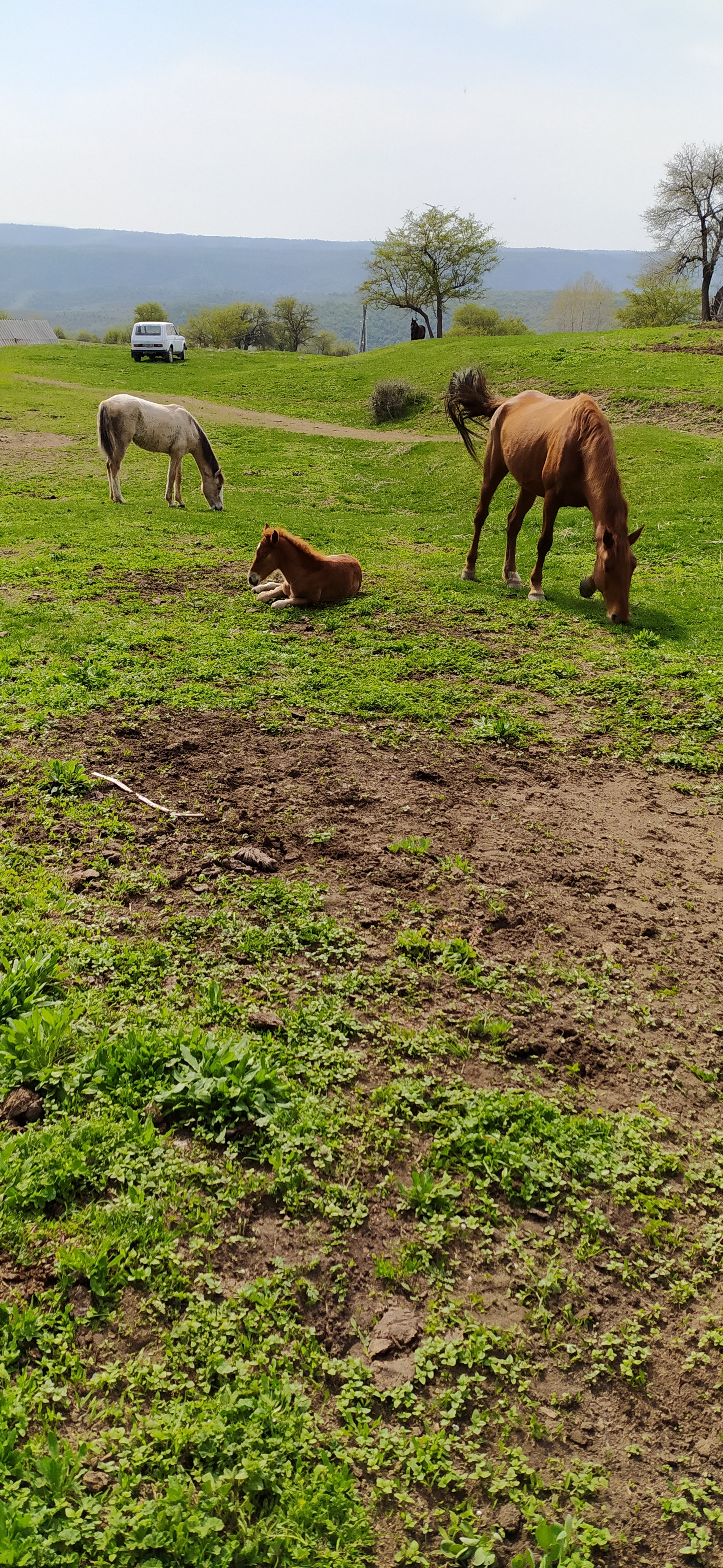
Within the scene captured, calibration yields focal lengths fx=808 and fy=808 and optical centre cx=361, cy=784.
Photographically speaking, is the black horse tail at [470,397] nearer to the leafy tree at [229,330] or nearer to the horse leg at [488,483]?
the horse leg at [488,483]

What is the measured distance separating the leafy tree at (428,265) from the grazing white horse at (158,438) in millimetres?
48776

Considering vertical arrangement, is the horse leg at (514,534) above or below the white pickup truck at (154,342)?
below

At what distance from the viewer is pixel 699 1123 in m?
3.24

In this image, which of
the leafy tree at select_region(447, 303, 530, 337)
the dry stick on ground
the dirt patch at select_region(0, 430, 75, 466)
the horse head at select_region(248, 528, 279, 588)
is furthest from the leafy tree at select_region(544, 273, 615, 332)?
the dry stick on ground

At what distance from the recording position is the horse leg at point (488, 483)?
10.8m

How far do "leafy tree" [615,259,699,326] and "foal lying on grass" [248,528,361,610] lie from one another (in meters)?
58.2

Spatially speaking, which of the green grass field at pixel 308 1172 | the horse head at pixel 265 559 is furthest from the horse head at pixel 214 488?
the green grass field at pixel 308 1172

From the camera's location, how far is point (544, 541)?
9.91 metres

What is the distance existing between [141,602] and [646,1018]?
7651 mm

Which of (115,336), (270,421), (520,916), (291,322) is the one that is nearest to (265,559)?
(520,916)

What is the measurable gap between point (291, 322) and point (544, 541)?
297 feet

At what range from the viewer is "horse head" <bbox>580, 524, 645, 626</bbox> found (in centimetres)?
888

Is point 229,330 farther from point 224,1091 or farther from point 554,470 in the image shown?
point 224,1091

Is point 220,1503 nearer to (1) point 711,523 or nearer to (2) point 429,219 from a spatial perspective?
(1) point 711,523
